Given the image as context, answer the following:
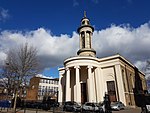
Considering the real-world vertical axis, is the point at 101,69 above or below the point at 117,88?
above

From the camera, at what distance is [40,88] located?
72938mm

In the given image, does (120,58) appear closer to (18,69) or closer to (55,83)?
(18,69)

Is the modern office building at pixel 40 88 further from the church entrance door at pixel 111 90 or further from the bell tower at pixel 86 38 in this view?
the church entrance door at pixel 111 90

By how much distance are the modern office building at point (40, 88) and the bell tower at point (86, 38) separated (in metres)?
31.1

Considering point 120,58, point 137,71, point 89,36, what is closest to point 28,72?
point 120,58

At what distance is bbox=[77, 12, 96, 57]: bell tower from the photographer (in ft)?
145

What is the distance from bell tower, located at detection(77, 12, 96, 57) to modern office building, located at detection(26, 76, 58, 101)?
102 feet

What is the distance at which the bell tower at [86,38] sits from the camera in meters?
44.3

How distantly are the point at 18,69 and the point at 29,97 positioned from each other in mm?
46961

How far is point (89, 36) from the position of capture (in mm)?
47188

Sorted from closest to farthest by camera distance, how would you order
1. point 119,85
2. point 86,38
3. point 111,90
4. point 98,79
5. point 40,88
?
point 119,85
point 111,90
point 98,79
point 86,38
point 40,88

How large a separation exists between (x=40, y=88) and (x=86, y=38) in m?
37.9

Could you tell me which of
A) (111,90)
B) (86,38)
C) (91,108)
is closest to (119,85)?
(111,90)

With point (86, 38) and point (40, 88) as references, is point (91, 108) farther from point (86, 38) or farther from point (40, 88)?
point (40, 88)
